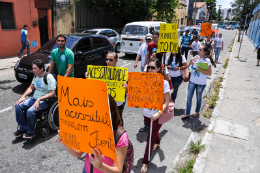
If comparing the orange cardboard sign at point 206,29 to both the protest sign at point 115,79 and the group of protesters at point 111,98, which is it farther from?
the protest sign at point 115,79

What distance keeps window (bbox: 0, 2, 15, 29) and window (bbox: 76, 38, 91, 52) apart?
6963 mm

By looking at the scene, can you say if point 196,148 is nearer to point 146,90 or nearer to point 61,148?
point 146,90

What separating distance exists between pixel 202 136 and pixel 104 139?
3.57 m

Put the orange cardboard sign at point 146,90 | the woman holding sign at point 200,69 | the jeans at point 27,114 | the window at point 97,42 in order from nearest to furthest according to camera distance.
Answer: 1. the orange cardboard sign at point 146,90
2. the jeans at point 27,114
3. the woman holding sign at point 200,69
4. the window at point 97,42

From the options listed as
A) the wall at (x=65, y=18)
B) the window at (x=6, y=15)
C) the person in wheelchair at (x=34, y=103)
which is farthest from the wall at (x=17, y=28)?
the person in wheelchair at (x=34, y=103)

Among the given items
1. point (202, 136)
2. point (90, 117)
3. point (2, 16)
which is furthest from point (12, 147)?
point (2, 16)

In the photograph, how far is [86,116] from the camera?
1.76m

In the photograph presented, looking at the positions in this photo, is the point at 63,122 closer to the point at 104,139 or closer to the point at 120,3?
the point at 104,139

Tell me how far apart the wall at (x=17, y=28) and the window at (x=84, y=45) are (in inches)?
265

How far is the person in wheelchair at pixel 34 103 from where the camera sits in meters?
3.93

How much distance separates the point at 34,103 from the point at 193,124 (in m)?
3.68

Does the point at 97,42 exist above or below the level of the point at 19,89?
above

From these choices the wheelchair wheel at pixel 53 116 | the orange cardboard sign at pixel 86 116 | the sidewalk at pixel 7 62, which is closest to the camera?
the orange cardboard sign at pixel 86 116

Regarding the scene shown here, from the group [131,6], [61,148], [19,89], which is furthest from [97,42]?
[131,6]
